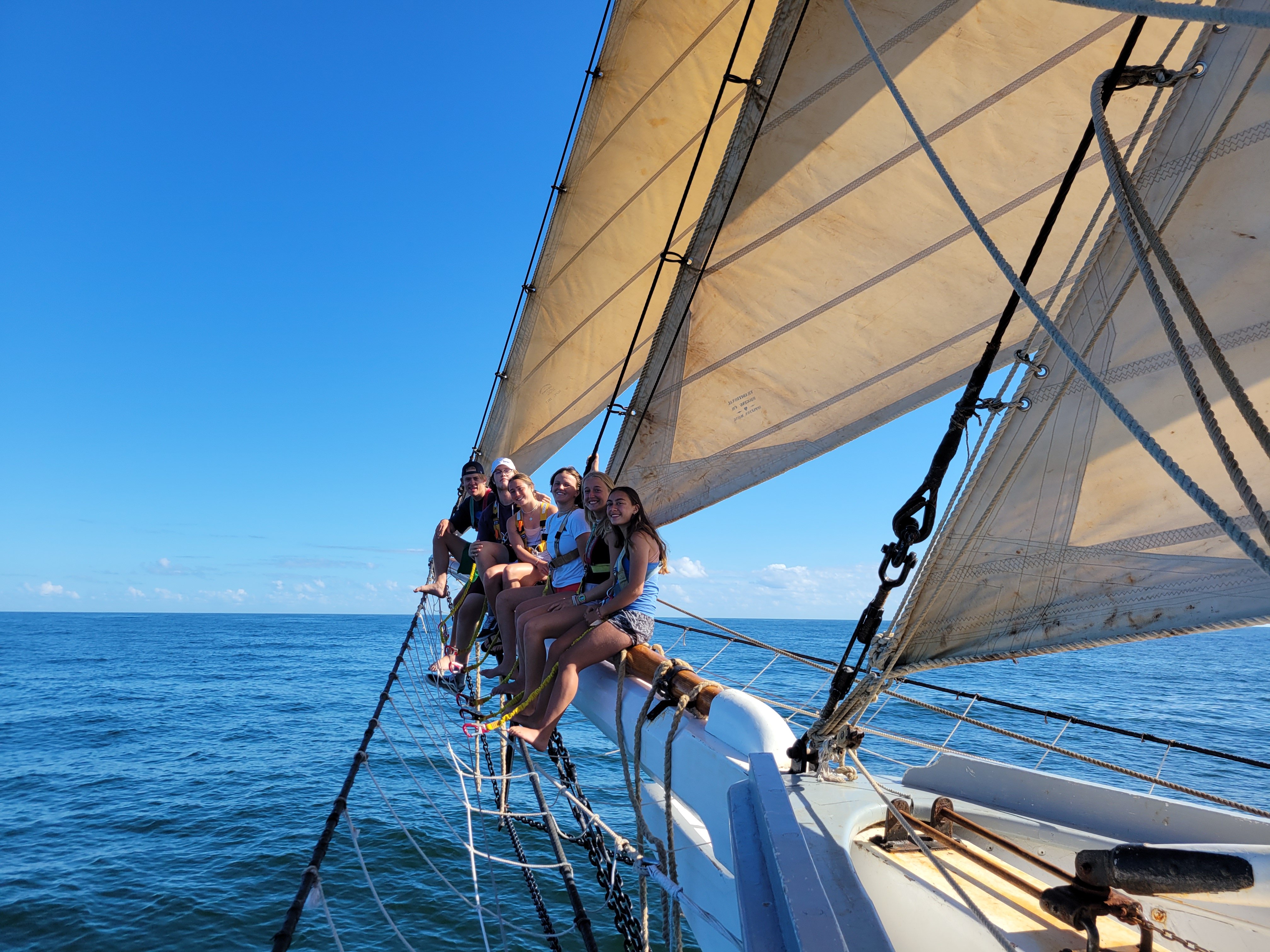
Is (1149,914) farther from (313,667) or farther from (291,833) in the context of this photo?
(313,667)

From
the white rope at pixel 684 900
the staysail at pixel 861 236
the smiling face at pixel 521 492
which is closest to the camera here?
the white rope at pixel 684 900

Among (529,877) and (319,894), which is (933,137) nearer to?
(319,894)

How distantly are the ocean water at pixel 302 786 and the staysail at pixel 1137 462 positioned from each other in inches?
57.0

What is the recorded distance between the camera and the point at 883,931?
112 centimetres

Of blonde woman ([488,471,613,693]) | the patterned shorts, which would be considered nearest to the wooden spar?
the patterned shorts

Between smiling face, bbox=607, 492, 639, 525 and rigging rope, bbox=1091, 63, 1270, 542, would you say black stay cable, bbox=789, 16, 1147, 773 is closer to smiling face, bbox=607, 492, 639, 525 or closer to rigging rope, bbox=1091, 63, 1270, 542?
rigging rope, bbox=1091, 63, 1270, 542

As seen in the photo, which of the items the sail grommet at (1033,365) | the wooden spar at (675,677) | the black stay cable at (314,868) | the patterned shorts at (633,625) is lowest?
the black stay cable at (314,868)

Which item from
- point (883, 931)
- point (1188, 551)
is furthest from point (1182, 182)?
point (883, 931)

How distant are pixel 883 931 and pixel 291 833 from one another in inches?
367

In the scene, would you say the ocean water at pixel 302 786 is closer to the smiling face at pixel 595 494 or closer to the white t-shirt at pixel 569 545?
the white t-shirt at pixel 569 545

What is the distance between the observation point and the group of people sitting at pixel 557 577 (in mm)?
3549

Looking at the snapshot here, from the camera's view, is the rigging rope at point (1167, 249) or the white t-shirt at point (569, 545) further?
the white t-shirt at point (569, 545)

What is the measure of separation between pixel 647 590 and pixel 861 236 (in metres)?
2.17

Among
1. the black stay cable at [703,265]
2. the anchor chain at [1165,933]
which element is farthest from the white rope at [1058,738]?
the black stay cable at [703,265]
